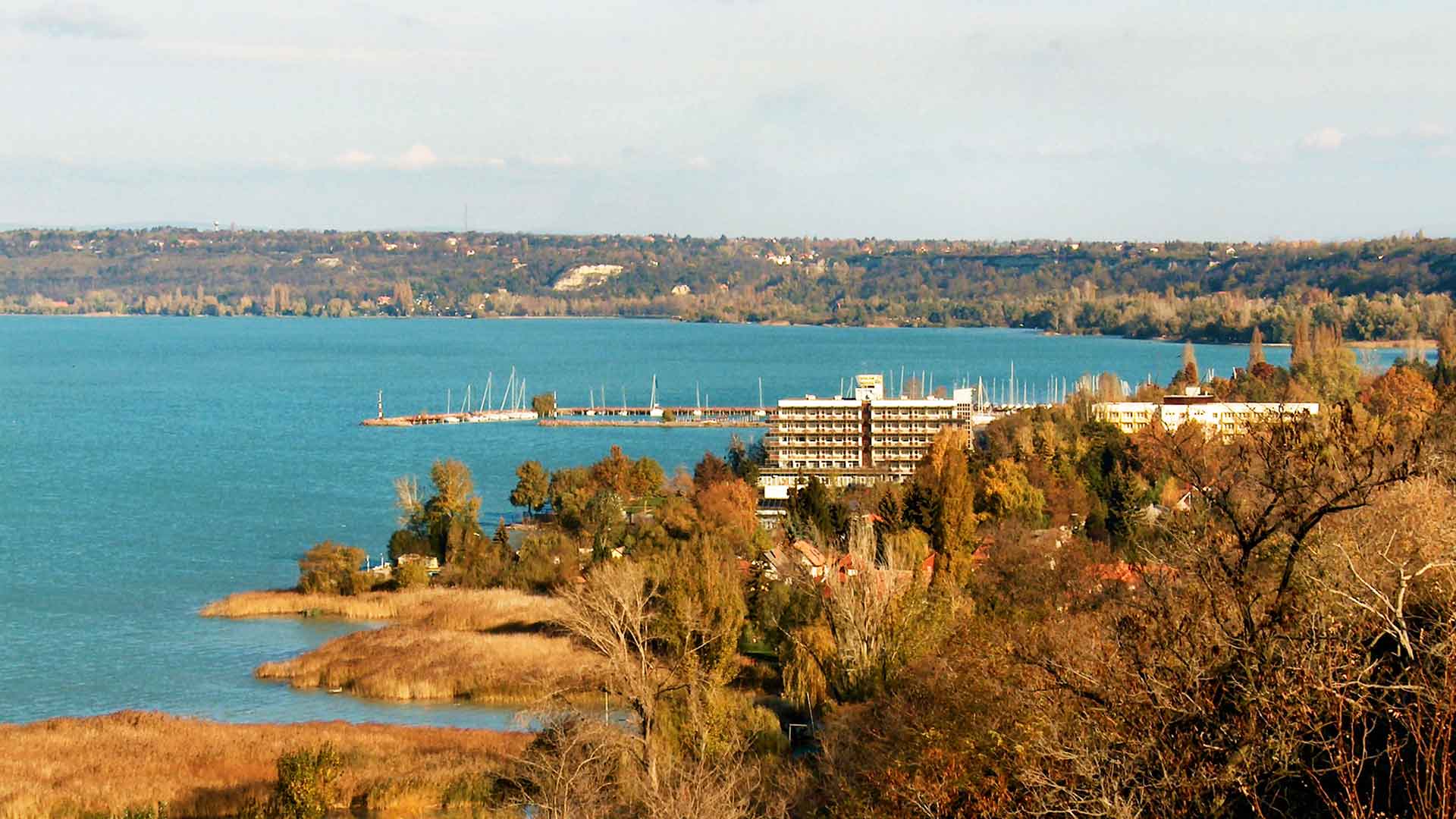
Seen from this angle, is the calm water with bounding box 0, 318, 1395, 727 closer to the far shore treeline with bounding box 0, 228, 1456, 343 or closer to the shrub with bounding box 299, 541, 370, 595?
the shrub with bounding box 299, 541, 370, 595

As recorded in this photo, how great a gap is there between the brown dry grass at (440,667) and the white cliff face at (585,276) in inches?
6176

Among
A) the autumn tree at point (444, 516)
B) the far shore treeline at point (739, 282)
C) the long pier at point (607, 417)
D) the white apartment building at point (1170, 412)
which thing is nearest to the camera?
the autumn tree at point (444, 516)

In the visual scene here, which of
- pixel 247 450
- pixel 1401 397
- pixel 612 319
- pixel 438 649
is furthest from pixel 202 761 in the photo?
pixel 612 319

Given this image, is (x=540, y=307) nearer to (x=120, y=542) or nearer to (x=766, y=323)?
(x=766, y=323)

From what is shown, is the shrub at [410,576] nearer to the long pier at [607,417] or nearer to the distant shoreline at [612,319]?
the long pier at [607,417]

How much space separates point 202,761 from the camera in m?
15.2

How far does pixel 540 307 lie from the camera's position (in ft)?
545

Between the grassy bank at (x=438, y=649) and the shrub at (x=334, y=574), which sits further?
the shrub at (x=334, y=574)

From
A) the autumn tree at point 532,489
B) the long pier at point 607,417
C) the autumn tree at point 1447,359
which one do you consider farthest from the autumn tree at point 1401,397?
the long pier at point 607,417

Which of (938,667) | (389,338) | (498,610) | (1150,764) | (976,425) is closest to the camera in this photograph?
(1150,764)

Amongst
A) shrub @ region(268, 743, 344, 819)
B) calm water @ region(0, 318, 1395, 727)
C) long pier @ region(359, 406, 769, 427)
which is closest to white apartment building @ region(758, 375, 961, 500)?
calm water @ region(0, 318, 1395, 727)

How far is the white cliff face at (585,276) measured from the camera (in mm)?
178125

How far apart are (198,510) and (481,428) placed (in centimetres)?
2149

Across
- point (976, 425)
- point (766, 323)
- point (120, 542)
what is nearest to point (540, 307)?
point (766, 323)
